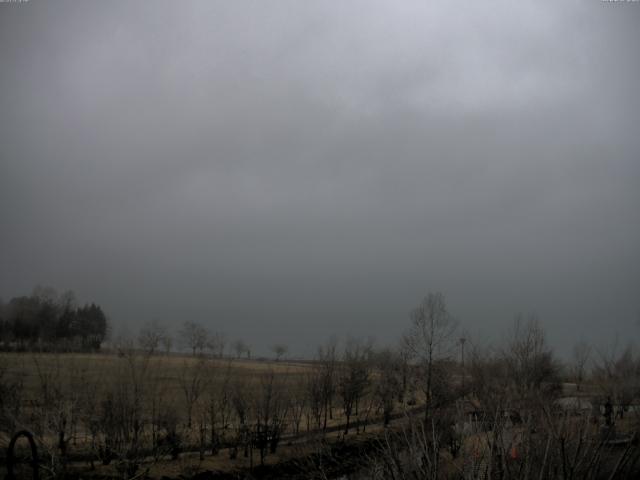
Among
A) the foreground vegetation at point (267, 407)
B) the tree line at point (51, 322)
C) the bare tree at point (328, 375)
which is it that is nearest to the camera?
the foreground vegetation at point (267, 407)

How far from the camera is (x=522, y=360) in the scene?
45.5 metres

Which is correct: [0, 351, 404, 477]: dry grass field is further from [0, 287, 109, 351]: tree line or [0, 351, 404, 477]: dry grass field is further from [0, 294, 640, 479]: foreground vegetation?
[0, 287, 109, 351]: tree line

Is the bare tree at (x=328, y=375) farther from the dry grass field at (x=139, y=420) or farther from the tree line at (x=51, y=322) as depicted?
the tree line at (x=51, y=322)

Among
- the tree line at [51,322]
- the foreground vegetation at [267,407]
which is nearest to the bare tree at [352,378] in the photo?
the foreground vegetation at [267,407]

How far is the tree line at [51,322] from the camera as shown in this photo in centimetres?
8518

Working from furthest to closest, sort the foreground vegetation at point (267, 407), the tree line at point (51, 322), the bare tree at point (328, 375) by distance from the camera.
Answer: the tree line at point (51, 322) → the bare tree at point (328, 375) → the foreground vegetation at point (267, 407)

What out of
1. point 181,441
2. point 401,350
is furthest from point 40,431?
point 401,350

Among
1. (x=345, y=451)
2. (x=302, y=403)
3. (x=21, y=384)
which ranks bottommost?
(x=345, y=451)

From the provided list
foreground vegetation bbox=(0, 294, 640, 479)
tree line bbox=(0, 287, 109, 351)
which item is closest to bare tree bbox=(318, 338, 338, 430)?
foreground vegetation bbox=(0, 294, 640, 479)

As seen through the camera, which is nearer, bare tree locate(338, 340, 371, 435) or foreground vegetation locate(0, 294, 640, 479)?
foreground vegetation locate(0, 294, 640, 479)

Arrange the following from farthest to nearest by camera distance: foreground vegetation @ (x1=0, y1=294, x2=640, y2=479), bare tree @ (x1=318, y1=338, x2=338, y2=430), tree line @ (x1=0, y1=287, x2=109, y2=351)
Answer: tree line @ (x1=0, y1=287, x2=109, y2=351), bare tree @ (x1=318, y1=338, x2=338, y2=430), foreground vegetation @ (x1=0, y1=294, x2=640, y2=479)

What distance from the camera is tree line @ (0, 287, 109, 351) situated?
85.2 meters

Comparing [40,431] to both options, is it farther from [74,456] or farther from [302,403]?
[302,403]

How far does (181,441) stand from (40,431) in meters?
12.3
